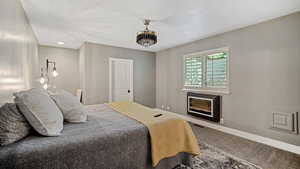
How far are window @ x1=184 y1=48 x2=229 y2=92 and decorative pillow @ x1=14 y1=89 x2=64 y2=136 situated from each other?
3.49 metres

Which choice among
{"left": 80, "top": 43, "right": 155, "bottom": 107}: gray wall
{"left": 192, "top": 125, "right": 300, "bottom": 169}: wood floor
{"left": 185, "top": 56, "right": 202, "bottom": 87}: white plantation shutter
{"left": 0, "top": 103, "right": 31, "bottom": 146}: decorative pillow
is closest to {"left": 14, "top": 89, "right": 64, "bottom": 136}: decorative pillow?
{"left": 0, "top": 103, "right": 31, "bottom": 146}: decorative pillow

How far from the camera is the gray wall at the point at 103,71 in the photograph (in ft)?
14.0

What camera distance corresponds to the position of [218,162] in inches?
81.8

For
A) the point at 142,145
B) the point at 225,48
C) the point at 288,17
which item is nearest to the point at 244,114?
the point at 225,48

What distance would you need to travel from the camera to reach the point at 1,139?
102 cm

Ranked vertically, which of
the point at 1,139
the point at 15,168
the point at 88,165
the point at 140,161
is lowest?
the point at 140,161

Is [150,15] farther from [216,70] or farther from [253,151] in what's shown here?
[253,151]

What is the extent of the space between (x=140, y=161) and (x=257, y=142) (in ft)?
8.66

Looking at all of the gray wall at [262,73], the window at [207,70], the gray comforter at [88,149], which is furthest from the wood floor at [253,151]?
the gray comforter at [88,149]

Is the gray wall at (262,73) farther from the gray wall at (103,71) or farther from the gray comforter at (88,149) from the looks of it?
the gray wall at (103,71)

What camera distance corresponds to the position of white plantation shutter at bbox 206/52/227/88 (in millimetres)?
3422

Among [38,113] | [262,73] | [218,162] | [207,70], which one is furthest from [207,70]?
[38,113]

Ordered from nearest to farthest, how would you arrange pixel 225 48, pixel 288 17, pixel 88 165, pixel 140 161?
pixel 88 165, pixel 140 161, pixel 288 17, pixel 225 48

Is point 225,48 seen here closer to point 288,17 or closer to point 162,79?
point 288,17
